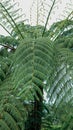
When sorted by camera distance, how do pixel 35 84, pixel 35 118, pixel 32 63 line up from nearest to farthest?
pixel 35 84 < pixel 32 63 < pixel 35 118

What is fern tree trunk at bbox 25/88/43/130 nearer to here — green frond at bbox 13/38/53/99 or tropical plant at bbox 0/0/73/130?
A: tropical plant at bbox 0/0/73/130

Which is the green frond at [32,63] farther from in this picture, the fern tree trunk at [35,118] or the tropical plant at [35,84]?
the fern tree trunk at [35,118]

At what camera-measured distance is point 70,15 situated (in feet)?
11.0

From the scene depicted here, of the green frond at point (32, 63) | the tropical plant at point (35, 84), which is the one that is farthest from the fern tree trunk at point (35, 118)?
the green frond at point (32, 63)

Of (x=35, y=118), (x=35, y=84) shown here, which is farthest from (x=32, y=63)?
(x=35, y=118)

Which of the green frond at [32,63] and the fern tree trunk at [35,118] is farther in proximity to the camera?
the fern tree trunk at [35,118]

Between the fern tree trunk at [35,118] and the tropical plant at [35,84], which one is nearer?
the tropical plant at [35,84]

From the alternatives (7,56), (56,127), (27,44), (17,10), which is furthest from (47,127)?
(17,10)

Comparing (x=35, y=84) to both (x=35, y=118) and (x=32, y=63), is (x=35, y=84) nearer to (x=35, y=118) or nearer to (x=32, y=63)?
(x=32, y=63)

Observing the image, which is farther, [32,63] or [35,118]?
[35,118]

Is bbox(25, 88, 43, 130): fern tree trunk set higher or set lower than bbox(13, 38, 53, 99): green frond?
lower

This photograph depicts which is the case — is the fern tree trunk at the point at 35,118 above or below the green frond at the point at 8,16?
below

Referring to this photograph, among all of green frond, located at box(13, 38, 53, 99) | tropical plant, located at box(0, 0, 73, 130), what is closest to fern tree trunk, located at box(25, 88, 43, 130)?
tropical plant, located at box(0, 0, 73, 130)

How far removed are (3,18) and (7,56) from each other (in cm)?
49
